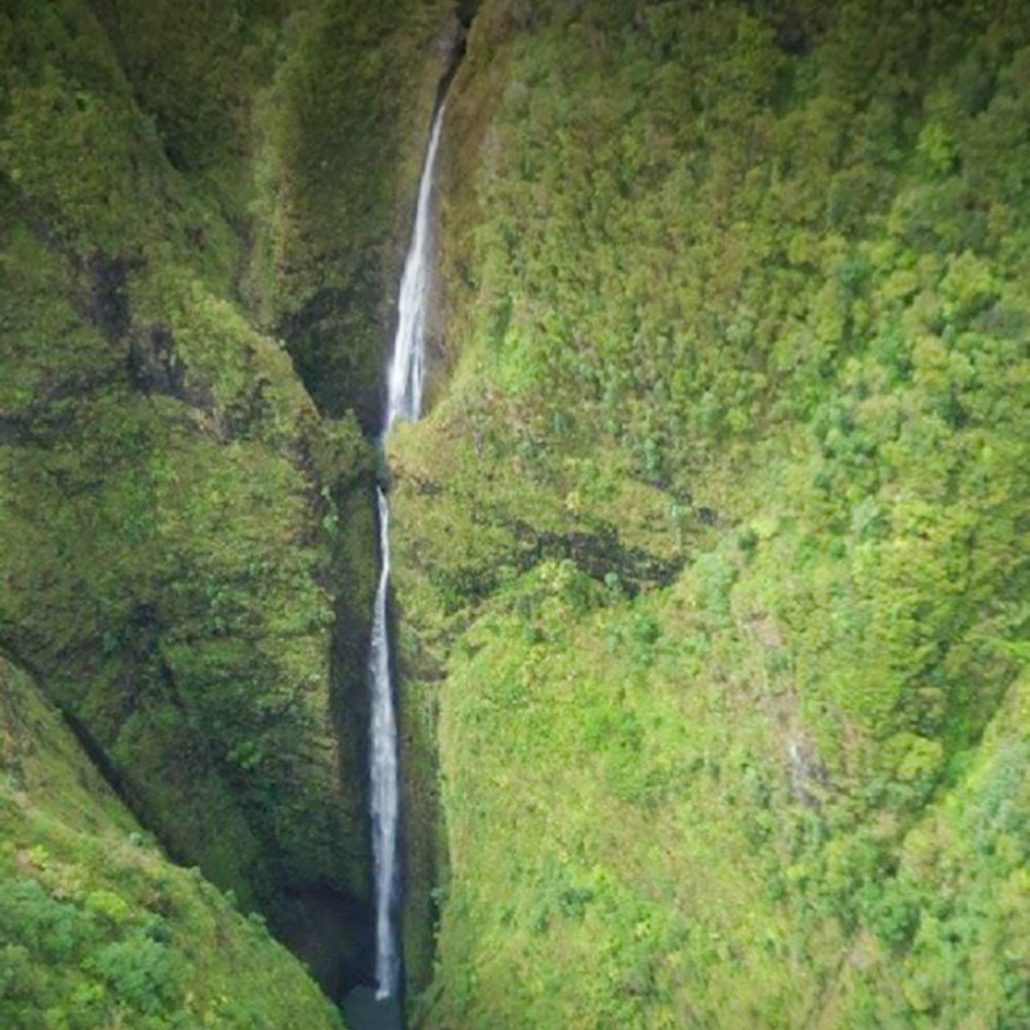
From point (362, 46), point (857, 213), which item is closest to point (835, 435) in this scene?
point (857, 213)

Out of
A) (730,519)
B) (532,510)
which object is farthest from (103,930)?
(730,519)

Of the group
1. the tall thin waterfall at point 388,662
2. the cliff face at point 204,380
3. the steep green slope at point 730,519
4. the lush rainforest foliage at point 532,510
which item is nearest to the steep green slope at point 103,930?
the lush rainforest foliage at point 532,510

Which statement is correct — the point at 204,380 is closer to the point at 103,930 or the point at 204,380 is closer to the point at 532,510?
the point at 532,510

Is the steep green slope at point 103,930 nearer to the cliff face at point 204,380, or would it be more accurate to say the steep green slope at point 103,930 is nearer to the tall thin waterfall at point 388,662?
the cliff face at point 204,380

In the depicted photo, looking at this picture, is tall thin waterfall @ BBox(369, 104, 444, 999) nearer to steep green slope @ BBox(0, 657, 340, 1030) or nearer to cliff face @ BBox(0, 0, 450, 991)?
cliff face @ BBox(0, 0, 450, 991)

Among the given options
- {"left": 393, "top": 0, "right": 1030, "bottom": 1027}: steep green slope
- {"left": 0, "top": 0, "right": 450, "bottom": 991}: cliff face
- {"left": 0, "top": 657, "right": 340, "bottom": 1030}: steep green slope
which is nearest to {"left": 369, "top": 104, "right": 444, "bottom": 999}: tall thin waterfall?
{"left": 0, "top": 0, "right": 450, "bottom": 991}: cliff face

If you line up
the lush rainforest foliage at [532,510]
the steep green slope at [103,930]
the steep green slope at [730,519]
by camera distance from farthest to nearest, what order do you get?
the lush rainforest foliage at [532,510], the steep green slope at [730,519], the steep green slope at [103,930]
